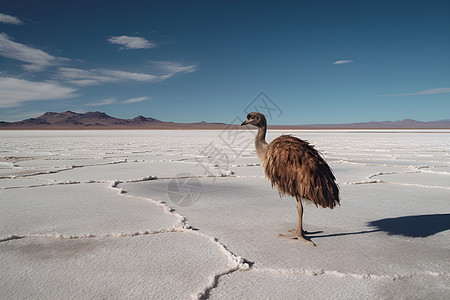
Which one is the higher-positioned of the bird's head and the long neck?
the bird's head

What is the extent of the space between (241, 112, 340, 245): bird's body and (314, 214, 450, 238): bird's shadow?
1.34ft

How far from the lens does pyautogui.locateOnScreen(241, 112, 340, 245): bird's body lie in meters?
2.82

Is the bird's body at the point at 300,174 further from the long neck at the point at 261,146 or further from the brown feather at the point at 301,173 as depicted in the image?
the long neck at the point at 261,146

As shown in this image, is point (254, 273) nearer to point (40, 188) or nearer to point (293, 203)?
point (293, 203)

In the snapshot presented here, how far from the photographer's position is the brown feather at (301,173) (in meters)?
2.82

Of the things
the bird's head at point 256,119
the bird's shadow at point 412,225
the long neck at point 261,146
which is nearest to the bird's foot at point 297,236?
the bird's shadow at point 412,225

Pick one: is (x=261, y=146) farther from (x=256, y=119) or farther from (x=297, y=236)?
(x=297, y=236)

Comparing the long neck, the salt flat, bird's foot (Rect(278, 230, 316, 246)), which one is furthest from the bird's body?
the salt flat

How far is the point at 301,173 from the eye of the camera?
9.39ft

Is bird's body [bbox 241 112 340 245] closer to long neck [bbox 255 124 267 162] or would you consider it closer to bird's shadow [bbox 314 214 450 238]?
long neck [bbox 255 124 267 162]

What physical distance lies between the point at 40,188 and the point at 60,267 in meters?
3.35

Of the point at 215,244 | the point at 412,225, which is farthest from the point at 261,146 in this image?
the point at 412,225

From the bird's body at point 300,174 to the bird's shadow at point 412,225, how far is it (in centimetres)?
41

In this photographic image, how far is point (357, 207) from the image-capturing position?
158 inches
